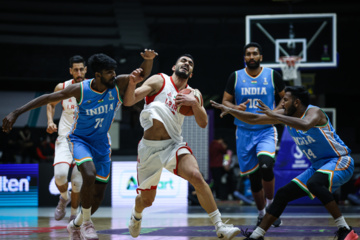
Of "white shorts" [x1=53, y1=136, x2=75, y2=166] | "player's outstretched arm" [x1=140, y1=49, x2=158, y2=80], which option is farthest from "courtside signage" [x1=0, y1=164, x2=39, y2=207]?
"player's outstretched arm" [x1=140, y1=49, x2=158, y2=80]

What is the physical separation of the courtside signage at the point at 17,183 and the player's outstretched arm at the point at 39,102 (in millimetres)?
7503

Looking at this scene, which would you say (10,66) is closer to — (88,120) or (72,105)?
(72,105)

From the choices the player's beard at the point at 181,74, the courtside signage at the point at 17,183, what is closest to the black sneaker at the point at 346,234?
the player's beard at the point at 181,74

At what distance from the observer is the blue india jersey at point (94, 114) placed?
17.3ft

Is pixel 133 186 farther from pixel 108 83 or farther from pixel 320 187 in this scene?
pixel 320 187

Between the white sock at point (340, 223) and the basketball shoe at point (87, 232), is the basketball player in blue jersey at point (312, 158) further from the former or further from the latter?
the basketball shoe at point (87, 232)

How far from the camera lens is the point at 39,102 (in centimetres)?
504

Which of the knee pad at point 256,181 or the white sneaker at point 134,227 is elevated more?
the knee pad at point 256,181

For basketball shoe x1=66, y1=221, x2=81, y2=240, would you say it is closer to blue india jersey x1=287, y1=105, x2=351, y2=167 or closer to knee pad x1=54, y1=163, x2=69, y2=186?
knee pad x1=54, y1=163, x2=69, y2=186

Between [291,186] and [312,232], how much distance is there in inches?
59.4

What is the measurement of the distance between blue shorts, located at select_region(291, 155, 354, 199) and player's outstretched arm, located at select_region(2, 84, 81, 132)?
90.8 inches

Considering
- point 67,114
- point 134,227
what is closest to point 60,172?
point 67,114

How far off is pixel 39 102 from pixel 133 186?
24.3 feet

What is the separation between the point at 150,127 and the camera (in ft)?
17.5
